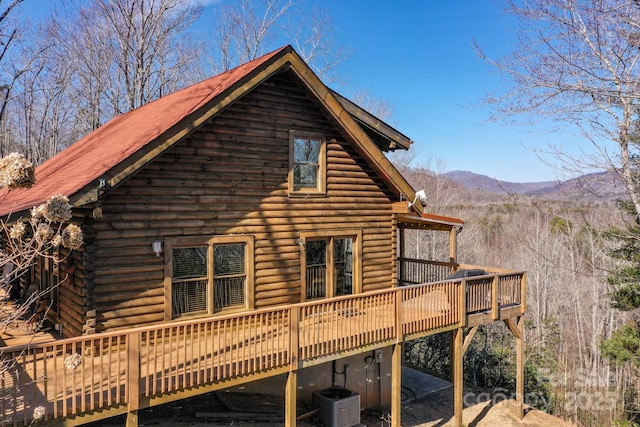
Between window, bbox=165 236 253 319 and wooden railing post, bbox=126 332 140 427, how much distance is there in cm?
247

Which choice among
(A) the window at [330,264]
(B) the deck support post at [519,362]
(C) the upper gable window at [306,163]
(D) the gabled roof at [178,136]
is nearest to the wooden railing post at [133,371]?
(D) the gabled roof at [178,136]

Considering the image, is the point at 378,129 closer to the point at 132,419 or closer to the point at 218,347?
the point at 218,347

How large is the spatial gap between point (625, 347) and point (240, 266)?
17.1 meters

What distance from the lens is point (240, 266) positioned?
9.77m

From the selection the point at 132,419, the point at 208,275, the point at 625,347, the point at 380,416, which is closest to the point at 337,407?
the point at 380,416

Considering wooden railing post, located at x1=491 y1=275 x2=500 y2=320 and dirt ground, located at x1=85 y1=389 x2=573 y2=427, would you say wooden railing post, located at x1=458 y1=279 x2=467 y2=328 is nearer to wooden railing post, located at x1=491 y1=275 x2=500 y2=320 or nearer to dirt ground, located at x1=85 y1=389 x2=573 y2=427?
wooden railing post, located at x1=491 y1=275 x2=500 y2=320

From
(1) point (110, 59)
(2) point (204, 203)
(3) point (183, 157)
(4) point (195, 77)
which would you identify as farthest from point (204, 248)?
(4) point (195, 77)

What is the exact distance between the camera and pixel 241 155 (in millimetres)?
9727

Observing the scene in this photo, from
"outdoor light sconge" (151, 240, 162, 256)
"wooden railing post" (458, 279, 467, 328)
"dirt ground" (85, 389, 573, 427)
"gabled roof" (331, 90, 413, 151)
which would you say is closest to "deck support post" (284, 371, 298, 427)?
"dirt ground" (85, 389, 573, 427)

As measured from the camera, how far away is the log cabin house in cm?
707

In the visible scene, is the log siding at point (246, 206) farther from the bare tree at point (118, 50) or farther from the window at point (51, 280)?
the bare tree at point (118, 50)

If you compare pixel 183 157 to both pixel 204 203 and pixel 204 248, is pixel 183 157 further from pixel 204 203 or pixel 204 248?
pixel 204 248

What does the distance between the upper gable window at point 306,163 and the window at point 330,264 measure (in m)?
1.18

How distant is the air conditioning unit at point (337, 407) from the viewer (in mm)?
10383
